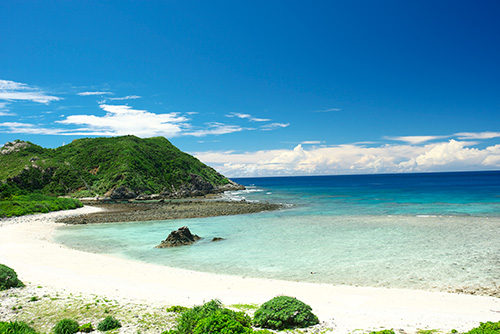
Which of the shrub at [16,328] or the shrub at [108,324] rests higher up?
the shrub at [16,328]

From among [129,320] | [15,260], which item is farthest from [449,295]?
[15,260]

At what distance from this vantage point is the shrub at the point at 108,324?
9.57m

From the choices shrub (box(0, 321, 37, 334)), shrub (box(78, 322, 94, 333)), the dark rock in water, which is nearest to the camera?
shrub (box(0, 321, 37, 334))

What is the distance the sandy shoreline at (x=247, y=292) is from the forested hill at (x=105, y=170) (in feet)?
281

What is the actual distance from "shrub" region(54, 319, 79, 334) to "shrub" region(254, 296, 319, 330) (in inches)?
245

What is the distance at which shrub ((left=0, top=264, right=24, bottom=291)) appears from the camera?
13.2 meters

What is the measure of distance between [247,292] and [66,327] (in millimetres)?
8608

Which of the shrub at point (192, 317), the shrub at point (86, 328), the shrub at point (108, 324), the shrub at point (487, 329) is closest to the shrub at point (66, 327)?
the shrub at point (86, 328)

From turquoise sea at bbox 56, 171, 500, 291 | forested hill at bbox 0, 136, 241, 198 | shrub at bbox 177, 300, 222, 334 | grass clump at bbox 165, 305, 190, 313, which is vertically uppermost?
forested hill at bbox 0, 136, 241, 198

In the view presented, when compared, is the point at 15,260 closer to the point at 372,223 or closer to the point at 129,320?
the point at 129,320

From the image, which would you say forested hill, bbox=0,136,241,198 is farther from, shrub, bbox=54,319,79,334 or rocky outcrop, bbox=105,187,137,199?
shrub, bbox=54,319,79,334

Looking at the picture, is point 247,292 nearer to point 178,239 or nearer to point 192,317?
point 192,317

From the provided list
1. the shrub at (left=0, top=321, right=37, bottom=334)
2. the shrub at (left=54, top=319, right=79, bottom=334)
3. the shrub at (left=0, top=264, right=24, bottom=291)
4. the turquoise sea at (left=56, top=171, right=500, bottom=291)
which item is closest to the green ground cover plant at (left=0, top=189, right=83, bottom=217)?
the turquoise sea at (left=56, top=171, right=500, bottom=291)

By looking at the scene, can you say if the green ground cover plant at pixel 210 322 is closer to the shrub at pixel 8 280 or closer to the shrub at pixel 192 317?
the shrub at pixel 192 317
